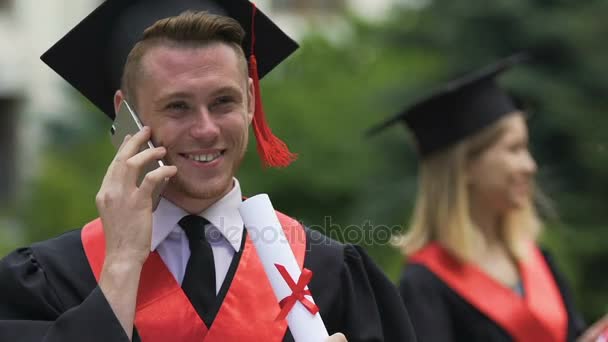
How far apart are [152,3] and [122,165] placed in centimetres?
49

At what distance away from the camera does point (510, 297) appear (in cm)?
438

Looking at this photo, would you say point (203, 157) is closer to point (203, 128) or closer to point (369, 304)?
point (203, 128)

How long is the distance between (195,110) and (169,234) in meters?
0.34

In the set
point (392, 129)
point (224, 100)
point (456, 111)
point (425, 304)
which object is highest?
point (224, 100)

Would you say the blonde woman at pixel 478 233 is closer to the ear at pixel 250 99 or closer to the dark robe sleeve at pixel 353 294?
the dark robe sleeve at pixel 353 294

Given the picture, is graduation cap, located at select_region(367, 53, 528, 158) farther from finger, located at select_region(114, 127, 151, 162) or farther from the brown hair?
finger, located at select_region(114, 127, 151, 162)

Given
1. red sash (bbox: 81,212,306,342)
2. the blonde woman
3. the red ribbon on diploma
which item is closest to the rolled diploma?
the red ribbon on diploma

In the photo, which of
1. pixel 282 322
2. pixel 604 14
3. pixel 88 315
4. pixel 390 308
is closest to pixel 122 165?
pixel 88 315

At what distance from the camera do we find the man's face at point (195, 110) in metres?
2.55

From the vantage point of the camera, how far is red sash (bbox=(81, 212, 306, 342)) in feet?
8.41

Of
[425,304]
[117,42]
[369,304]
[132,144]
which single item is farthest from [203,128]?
[425,304]

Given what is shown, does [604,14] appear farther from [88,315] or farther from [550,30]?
[88,315]

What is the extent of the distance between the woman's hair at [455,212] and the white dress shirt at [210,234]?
Result: 6.18 ft

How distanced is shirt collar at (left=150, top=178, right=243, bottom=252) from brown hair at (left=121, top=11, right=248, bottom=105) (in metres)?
0.29
